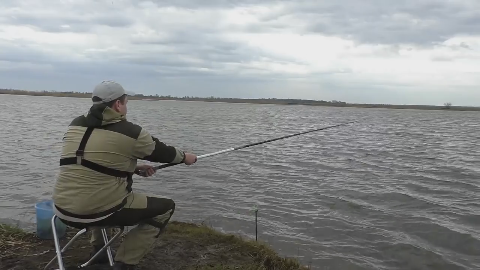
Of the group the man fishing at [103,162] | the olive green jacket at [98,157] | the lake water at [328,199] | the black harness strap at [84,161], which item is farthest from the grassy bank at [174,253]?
the lake water at [328,199]

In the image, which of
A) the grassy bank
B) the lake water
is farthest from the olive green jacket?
the lake water

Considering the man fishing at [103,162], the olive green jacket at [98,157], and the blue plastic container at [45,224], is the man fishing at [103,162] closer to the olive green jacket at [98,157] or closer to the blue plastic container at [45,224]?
the olive green jacket at [98,157]

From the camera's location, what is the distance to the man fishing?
3824 millimetres

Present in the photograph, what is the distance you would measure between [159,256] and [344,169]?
1110cm

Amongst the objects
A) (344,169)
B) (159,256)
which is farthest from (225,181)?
(159,256)

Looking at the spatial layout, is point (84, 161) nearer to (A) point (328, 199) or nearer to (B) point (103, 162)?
(B) point (103, 162)

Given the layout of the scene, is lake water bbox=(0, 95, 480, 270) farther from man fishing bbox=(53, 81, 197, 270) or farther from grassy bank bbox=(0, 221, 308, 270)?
man fishing bbox=(53, 81, 197, 270)

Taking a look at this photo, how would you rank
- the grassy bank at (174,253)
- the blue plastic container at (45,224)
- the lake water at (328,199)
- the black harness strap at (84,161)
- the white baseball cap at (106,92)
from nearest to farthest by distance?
the black harness strap at (84,161) → the white baseball cap at (106,92) → the grassy bank at (174,253) → the blue plastic container at (45,224) → the lake water at (328,199)

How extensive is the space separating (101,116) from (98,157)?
1.23 ft

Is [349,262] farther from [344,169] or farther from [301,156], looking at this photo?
[301,156]

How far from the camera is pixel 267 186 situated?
40.5 feet

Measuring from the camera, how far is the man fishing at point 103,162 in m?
3.82

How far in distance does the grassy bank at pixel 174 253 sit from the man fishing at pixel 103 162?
43.5 inches

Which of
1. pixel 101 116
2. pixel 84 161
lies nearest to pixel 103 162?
pixel 84 161
